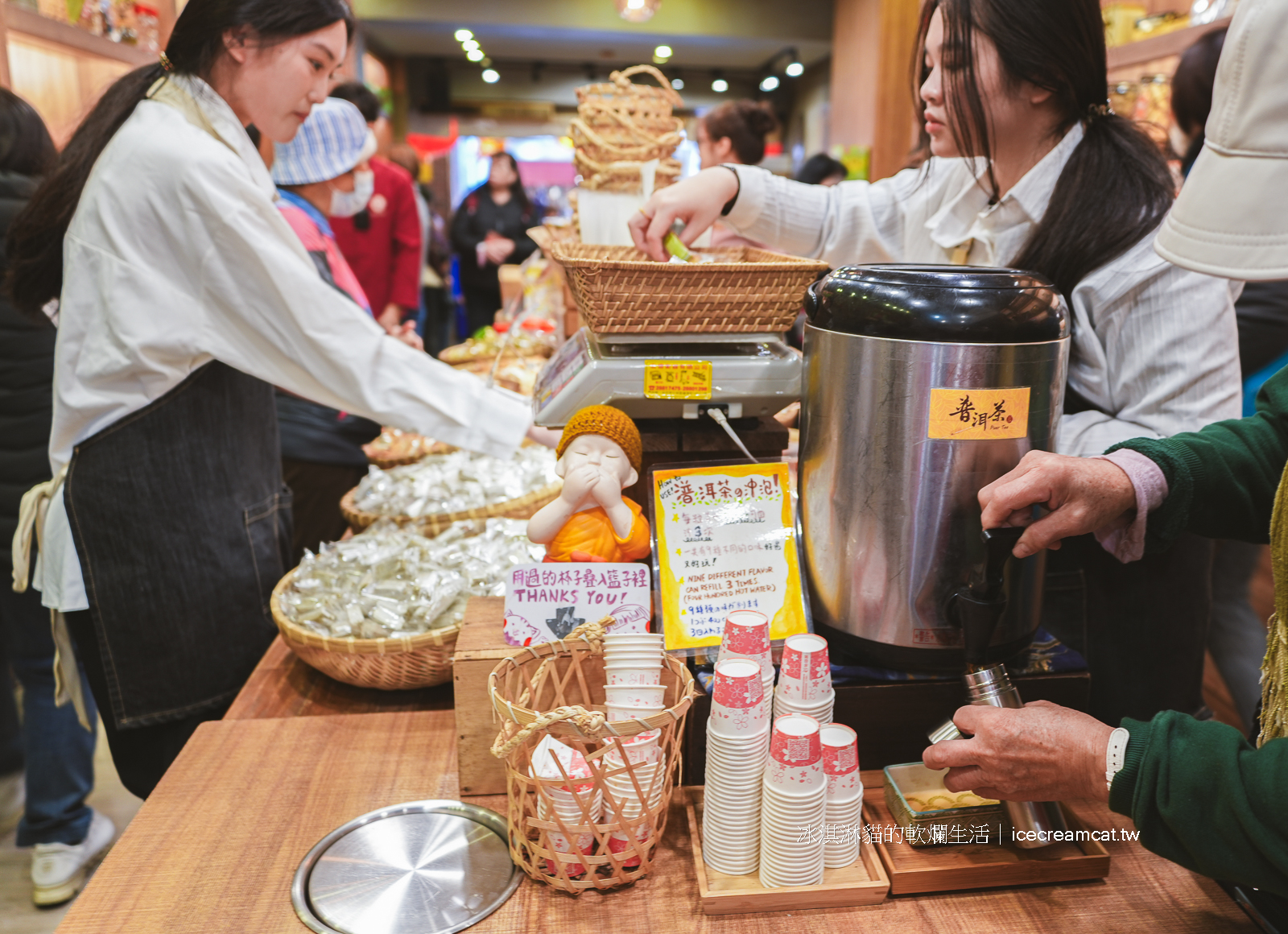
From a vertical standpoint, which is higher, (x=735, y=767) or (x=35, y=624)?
(x=735, y=767)

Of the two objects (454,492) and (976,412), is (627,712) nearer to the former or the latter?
(976,412)

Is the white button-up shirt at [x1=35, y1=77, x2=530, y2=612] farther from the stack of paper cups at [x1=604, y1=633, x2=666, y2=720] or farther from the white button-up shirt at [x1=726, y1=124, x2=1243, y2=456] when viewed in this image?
the white button-up shirt at [x1=726, y1=124, x2=1243, y2=456]

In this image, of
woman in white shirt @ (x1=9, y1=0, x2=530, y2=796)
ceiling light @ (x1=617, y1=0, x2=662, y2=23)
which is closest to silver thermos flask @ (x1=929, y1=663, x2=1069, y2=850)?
woman in white shirt @ (x1=9, y1=0, x2=530, y2=796)

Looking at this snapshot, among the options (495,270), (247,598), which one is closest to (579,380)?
(247,598)

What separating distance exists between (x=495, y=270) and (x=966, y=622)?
6.37 meters

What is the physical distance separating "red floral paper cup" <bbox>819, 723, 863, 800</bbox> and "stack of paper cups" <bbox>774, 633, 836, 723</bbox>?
36 millimetres

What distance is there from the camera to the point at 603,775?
0.82 metres

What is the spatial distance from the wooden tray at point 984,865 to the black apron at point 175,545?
1.24 m

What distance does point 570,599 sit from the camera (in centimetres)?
103

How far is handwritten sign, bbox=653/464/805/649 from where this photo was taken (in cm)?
104

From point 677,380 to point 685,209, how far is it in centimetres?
47

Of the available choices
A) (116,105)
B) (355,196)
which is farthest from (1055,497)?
(355,196)

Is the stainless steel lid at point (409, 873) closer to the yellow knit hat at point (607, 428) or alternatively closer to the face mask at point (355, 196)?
the yellow knit hat at point (607, 428)

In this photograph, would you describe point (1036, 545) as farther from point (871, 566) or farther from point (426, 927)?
point (426, 927)
